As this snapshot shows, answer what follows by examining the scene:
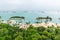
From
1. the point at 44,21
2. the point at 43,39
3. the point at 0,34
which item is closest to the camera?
the point at 43,39

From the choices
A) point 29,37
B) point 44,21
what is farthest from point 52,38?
point 44,21

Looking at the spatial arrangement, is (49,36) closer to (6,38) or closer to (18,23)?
(6,38)

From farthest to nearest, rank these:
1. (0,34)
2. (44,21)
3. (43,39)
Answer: (44,21) → (0,34) → (43,39)

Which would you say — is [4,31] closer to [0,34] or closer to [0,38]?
[0,34]

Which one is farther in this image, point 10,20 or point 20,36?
point 10,20

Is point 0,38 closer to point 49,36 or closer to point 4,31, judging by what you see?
point 4,31

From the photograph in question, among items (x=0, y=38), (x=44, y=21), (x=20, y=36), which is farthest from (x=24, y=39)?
(x=44, y=21)

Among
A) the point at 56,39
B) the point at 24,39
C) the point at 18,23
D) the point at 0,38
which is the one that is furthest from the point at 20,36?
the point at 18,23
